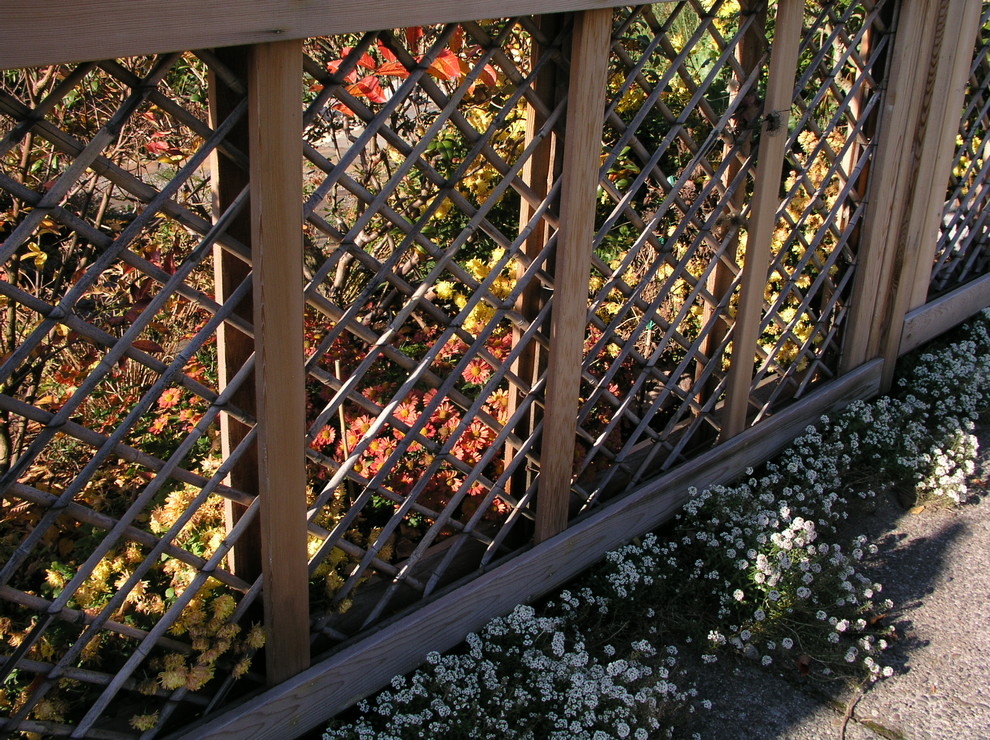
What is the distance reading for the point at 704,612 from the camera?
2.83m

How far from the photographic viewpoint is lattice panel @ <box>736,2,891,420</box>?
326 centimetres

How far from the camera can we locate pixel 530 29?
219 centimetres

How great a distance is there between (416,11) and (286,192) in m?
0.44

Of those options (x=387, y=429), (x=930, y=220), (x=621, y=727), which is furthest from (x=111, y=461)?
(x=930, y=220)

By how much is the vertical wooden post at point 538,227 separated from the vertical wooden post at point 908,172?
179 cm

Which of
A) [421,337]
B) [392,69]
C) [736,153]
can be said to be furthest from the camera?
[421,337]

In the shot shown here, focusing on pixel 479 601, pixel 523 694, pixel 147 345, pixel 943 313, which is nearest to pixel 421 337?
pixel 147 345

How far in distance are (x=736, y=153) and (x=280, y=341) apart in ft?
5.55

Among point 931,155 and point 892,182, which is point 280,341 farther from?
point 931,155

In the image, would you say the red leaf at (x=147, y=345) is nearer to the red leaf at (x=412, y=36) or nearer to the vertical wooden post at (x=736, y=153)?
the red leaf at (x=412, y=36)

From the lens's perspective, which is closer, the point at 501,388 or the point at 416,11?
the point at 416,11

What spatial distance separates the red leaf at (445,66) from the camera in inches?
76.1

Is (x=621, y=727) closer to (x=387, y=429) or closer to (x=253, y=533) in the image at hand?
(x=253, y=533)

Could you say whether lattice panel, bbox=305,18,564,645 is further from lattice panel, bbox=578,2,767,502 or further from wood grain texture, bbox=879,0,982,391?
wood grain texture, bbox=879,0,982,391
